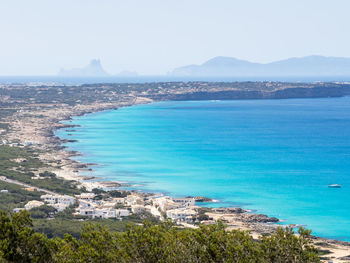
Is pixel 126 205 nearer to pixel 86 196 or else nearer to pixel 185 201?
pixel 86 196

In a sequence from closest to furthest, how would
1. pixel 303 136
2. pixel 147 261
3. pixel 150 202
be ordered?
pixel 147 261, pixel 150 202, pixel 303 136

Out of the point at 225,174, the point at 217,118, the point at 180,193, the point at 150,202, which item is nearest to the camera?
the point at 150,202

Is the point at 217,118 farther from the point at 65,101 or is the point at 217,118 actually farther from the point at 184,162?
the point at 184,162

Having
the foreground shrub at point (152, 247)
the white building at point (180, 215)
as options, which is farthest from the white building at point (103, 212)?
the foreground shrub at point (152, 247)

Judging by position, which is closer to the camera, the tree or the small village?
the tree

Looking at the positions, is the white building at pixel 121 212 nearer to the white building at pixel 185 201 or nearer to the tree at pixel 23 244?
the white building at pixel 185 201

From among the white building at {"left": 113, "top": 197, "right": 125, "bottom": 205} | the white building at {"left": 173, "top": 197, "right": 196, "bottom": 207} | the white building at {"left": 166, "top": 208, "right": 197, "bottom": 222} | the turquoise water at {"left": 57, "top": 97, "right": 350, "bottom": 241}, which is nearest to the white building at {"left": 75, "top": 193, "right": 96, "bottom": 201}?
the white building at {"left": 113, "top": 197, "right": 125, "bottom": 205}

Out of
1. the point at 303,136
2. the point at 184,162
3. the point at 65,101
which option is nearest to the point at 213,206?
the point at 184,162

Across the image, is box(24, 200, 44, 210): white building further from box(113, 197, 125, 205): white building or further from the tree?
the tree
